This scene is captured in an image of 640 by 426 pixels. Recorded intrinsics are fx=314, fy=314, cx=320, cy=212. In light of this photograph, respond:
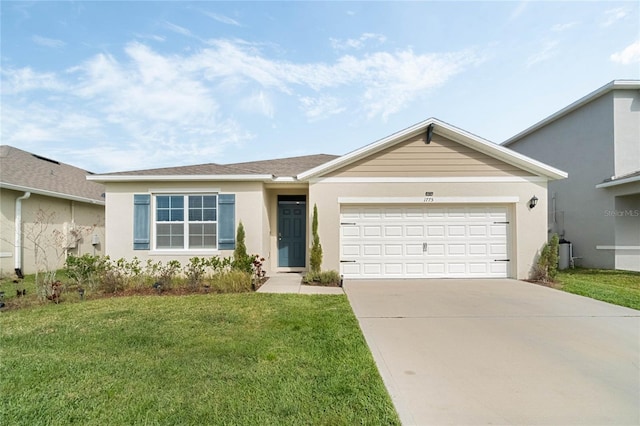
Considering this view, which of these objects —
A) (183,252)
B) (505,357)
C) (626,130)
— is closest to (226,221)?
(183,252)

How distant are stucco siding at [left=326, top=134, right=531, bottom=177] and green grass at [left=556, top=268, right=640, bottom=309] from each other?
347 cm

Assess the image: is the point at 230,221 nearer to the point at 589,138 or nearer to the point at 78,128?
the point at 78,128

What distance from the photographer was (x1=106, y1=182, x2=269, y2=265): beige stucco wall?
9.48 metres

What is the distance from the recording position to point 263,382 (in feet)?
10.3

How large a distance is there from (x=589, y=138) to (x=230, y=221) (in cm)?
1435

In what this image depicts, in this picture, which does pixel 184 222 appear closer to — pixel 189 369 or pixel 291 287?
pixel 291 287

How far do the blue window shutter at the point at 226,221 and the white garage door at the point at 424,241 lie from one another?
3.26 metres

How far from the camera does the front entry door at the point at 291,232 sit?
1084cm

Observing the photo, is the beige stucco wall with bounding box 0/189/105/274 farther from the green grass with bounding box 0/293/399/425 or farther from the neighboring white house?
the green grass with bounding box 0/293/399/425

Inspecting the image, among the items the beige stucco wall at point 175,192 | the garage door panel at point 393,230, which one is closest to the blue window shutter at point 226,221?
the beige stucco wall at point 175,192

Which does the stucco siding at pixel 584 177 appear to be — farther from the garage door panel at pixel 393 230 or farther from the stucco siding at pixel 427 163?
the garage door panel at pixel 393 230

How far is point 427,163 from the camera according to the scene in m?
9.39

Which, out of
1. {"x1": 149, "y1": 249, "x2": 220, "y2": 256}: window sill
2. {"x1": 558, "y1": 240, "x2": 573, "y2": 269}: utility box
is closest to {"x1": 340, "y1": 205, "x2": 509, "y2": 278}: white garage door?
{"x1": 149, "y1": 249, "x2": 220, "y2": 256}: window sill

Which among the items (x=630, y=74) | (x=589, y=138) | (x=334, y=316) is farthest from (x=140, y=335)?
(x=630, y=74)
